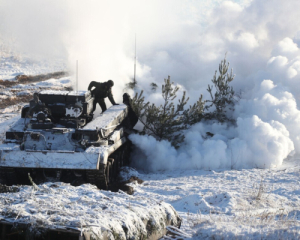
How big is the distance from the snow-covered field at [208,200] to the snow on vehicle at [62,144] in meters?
1.00

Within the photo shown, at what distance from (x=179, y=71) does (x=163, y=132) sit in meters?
8.44

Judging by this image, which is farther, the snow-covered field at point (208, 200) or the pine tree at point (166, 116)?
the pine tree at point (166, 116)

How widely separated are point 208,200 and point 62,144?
3.13 m

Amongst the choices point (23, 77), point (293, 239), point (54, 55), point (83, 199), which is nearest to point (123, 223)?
point (83, 199)

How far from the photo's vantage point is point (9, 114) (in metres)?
18.9

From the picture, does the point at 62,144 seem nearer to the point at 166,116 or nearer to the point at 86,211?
the point at 166,116

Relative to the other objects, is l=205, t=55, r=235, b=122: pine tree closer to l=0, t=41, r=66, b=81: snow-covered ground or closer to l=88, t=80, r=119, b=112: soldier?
l=88, t=80, r=119, b=112: soldier

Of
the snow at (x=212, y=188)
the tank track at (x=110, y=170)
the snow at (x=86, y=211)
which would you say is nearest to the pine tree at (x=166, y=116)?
the snow at (x=212, y=188)

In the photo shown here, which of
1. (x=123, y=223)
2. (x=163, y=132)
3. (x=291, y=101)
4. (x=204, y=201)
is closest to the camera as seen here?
Answer: (x=123, y=223)

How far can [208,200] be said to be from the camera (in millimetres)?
8781

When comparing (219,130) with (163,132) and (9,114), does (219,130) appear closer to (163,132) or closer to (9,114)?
(163,132)

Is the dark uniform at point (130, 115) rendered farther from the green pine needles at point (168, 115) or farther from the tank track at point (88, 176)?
the tank track at point (88, 176)

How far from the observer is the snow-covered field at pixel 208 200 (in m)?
4.93

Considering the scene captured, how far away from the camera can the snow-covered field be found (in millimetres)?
4934
